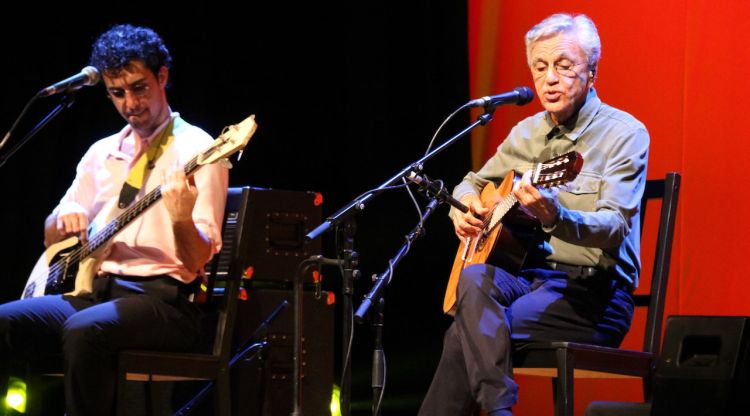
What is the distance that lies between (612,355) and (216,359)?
126 centimetres

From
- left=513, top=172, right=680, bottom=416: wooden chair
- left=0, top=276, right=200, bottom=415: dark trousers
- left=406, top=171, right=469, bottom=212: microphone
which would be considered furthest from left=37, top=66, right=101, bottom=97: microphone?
left=513, top=172, right=680, bottom=416: wooden chair

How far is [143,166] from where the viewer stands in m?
3.46

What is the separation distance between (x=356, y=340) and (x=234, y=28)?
182 cm

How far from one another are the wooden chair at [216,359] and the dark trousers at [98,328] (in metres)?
0.05

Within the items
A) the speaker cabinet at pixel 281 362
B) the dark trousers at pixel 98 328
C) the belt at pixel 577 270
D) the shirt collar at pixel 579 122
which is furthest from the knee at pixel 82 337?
the shirt collar at pixel 579 122

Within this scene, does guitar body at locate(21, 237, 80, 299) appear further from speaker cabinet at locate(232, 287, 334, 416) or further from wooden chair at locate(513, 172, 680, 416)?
wooden chair at locate(513, 172, 680, 416)

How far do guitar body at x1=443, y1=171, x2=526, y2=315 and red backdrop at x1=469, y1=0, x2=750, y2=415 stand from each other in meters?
0.85

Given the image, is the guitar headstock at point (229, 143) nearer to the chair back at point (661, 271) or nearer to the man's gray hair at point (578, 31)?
the man's gray hair at point (578, 31)

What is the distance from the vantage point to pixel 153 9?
5.05 meters

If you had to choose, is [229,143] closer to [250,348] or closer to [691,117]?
[250,348]

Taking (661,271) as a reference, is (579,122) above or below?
above

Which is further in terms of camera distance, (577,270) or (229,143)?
(229,143)

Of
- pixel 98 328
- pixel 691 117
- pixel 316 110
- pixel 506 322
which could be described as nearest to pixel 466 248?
pixel 506 322

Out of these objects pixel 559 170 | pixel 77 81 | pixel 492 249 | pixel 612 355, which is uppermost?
pixel 77 81
